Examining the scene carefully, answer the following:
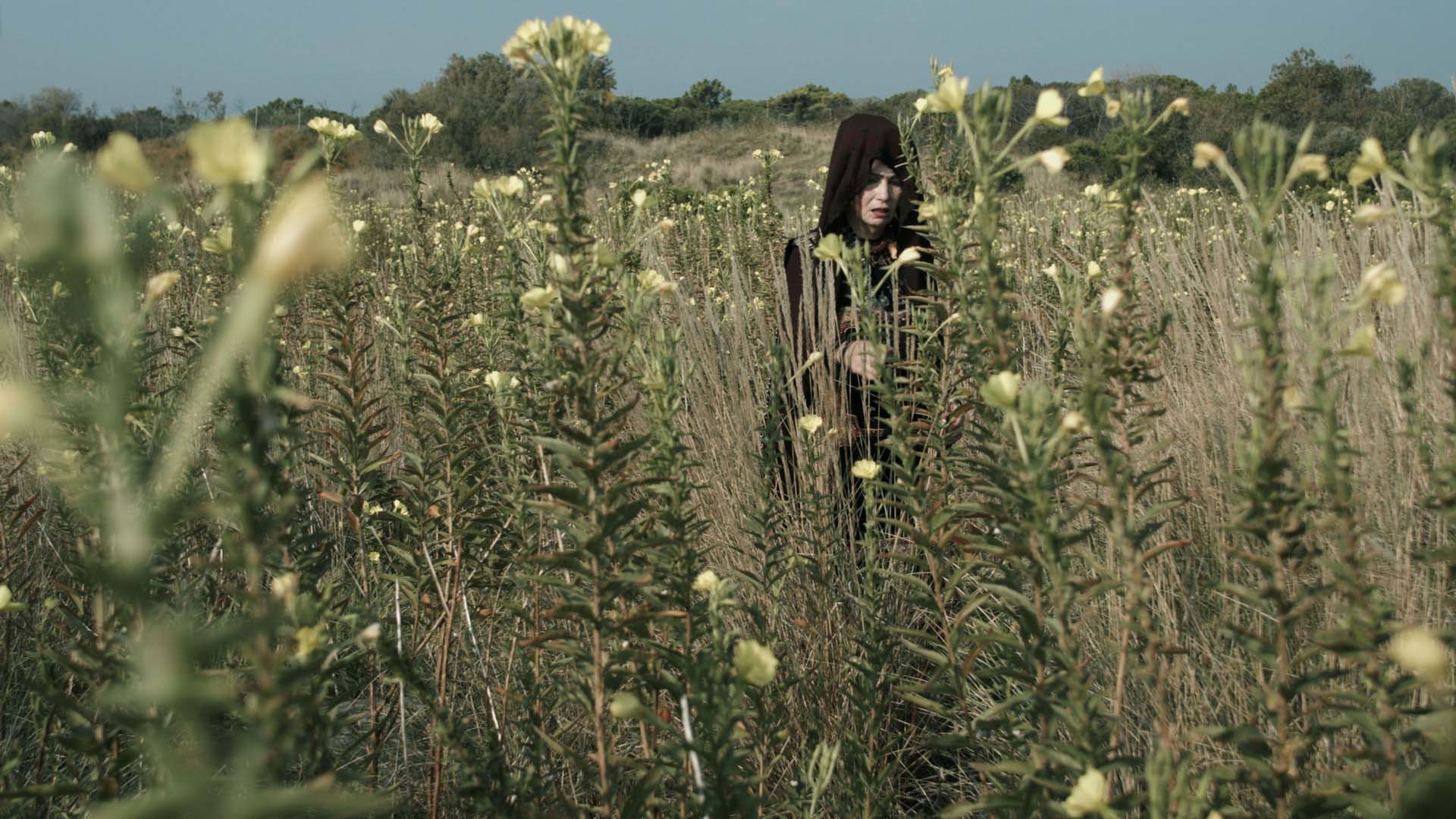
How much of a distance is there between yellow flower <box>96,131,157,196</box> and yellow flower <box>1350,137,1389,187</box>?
118cm

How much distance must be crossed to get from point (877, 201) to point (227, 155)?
2.84 metres

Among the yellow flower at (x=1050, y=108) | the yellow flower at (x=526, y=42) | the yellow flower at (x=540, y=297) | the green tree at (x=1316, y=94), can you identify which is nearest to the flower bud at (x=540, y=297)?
the yellow flower at (x=540, y=297)

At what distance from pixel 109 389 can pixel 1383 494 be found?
234 cm

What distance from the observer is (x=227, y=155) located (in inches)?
20.9

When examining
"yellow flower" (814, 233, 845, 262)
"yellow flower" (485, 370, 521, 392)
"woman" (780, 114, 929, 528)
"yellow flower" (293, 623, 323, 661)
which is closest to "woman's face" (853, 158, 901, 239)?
"woman" (780, 114, 929, 528)

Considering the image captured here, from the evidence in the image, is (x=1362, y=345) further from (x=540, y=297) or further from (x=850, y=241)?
(x=850, y=241)

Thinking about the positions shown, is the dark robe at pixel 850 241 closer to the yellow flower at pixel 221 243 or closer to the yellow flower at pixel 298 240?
the yellow flower at pixel 221 243

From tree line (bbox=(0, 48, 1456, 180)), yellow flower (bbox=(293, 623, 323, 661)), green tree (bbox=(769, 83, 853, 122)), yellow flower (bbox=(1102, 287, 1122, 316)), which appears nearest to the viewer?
yellow flower (bbox=(293, 623, 323, 661))

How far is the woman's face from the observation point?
318 centimetres

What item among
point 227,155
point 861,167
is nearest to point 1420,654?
point 227,155

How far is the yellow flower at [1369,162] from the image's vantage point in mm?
1072

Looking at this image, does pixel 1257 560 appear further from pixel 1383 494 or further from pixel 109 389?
pixel 1383 494

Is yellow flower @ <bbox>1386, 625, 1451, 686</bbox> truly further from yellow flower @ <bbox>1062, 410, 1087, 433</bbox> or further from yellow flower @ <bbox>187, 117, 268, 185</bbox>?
yellow flower @ <bbox>187, 117, 268, 185</bbox>

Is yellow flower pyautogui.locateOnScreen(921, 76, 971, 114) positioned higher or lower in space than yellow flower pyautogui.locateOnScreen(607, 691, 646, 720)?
higher
